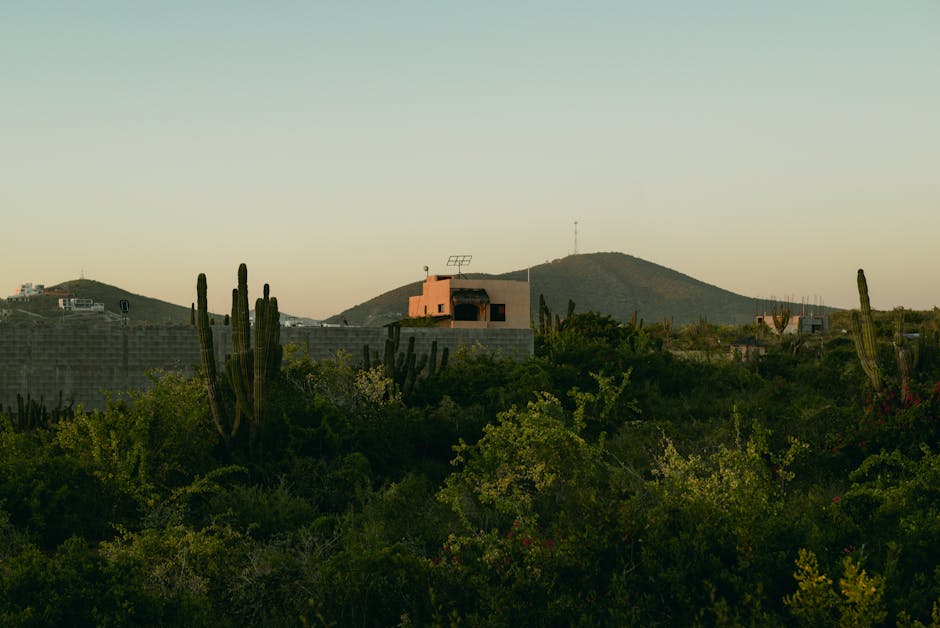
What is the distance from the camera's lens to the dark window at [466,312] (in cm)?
5402

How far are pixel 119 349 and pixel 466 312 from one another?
34493 mm

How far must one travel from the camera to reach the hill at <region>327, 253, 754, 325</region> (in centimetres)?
11575

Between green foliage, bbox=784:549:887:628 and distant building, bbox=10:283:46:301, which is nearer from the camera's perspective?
green foliage, bbox=784:549:887:628

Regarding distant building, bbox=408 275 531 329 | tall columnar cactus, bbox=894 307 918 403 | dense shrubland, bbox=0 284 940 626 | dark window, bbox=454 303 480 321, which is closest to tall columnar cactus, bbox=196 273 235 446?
dense shrubland, bbox=0 284 940 626

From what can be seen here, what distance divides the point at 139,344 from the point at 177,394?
10002 mm

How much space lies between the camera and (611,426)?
603 inches

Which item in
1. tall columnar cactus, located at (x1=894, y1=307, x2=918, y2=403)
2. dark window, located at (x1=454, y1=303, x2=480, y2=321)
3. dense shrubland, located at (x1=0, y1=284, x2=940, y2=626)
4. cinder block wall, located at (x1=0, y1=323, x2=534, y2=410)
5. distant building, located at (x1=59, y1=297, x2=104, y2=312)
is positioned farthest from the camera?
distant building, located at (x1=59, y1=297, x2=104, y2=312)

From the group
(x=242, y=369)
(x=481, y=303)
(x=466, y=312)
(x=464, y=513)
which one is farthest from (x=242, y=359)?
(x=466, y=312)

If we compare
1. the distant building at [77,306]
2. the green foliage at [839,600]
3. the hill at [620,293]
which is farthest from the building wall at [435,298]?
the hill at [620,293]

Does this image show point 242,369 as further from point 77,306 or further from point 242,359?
point 77,306

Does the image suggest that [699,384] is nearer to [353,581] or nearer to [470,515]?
[470,515]

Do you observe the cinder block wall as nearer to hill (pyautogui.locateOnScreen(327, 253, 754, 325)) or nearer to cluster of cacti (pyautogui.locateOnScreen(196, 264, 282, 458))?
cluster of cacti (pyautogui.locateOnScreen(196, 264, 282, 458))

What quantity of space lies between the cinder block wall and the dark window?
32.3 metres

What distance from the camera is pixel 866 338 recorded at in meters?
14.7
